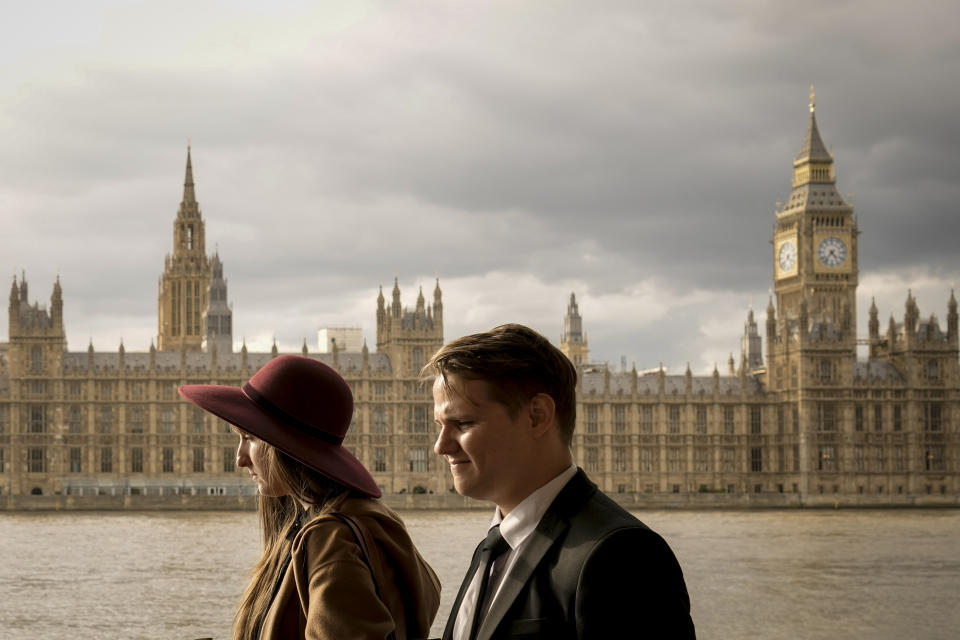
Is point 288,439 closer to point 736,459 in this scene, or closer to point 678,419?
point 678,419

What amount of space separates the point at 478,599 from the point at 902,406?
85.5 m

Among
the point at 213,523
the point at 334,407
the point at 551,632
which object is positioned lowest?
the point at 213,523

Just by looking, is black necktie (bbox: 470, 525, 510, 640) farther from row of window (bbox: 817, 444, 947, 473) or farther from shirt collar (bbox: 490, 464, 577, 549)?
row of window (bbox: 817, 444, 947, 473)

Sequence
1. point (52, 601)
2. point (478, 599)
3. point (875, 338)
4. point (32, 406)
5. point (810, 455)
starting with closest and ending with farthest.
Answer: point (478, 599), point (52, 601), point (32, 406), point (810, 455), point (875, 338)

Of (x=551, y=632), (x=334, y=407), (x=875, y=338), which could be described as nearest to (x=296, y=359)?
(x=334, y=407)

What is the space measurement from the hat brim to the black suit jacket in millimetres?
1145

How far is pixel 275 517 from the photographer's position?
4.57 m

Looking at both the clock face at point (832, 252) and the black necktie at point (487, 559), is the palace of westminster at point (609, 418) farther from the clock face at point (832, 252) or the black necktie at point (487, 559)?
the black necktie at point (487, 559)

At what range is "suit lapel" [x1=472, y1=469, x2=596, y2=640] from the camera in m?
3.14

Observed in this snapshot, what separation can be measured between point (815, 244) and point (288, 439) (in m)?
100

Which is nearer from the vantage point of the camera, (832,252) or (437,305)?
(437,305)

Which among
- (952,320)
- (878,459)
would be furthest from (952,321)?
(878,459)

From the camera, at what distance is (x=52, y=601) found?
28.9 m

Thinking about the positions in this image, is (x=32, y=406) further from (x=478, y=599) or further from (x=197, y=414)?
(x=478, y=599)
